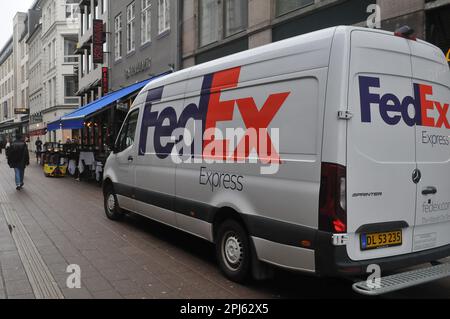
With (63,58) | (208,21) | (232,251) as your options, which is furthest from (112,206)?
(63,58)

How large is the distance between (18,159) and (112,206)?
694 centimetres

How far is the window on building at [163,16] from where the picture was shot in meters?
18.6

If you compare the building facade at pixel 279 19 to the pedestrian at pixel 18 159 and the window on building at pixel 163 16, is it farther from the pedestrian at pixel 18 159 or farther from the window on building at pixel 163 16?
the pedestrian at pixel 18 159

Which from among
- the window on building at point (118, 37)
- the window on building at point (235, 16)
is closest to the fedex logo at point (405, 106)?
the window on building at point (235, 16)

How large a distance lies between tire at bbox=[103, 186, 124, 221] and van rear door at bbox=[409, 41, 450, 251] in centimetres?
566

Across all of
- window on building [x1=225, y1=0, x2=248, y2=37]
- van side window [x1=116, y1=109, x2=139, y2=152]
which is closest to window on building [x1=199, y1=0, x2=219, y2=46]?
window on building [x1=225, y1=0, x2=248, y2=37]

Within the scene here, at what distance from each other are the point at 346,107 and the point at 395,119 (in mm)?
644

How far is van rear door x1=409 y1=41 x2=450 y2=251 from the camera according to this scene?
178 inches

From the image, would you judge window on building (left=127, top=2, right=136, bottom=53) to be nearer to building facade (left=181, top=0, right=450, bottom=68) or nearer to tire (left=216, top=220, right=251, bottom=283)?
building facade (left=181, top=0, right=450, bottom=68)

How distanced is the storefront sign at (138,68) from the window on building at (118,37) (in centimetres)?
236

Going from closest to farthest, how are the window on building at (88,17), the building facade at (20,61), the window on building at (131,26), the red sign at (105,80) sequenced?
1. the window on building at (131,26)
2. the red sign at (105,80)
3. the window on building at (88,17)
4. the building facade at (20,61)

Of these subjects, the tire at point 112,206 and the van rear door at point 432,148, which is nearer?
the van rear door at point 432,148

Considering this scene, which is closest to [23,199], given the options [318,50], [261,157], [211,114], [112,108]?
[112,108]

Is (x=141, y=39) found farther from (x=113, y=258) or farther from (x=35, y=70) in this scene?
(x=35, y=70)
